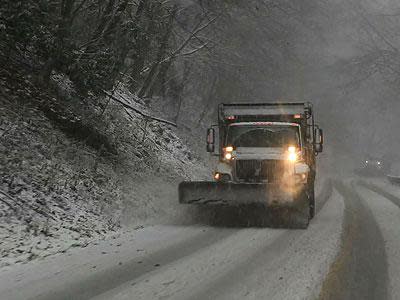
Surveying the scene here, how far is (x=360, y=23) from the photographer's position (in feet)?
91.6

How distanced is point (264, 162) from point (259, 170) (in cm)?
21

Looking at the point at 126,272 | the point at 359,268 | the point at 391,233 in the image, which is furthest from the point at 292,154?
the point at 126,272

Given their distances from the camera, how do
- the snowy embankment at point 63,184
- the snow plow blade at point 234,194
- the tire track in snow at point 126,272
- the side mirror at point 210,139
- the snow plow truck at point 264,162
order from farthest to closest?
the side mirror at point 210,139
the snow plow truck at point 264,162
the snow plow blade at point 234,194
the snowy embankment at point 63,184
the tire track in snow at point 126,272

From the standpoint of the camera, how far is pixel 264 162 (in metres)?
11.1

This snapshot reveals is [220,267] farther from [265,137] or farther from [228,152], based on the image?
[265,137]

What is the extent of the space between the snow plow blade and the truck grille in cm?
97

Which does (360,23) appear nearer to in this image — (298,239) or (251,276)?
(298,239)

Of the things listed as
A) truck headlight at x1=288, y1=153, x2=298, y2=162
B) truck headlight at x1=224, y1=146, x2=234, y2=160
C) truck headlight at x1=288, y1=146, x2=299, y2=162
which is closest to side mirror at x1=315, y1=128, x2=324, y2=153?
truck headlight at x1=288, y1=146, x2=299, y2=162

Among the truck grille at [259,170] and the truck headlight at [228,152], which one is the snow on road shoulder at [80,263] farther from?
the truck headlight at [228,152]

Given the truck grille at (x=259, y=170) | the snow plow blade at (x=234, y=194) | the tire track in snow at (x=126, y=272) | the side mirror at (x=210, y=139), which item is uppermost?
the side mirror at (x=210, y=139)

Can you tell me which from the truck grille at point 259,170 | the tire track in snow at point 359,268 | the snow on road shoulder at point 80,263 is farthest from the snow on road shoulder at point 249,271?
the truck grille at point 259,170

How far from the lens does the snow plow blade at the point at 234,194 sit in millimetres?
10070

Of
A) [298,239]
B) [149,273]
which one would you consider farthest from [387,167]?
[149,273]

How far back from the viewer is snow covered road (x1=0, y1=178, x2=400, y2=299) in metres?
5.60
